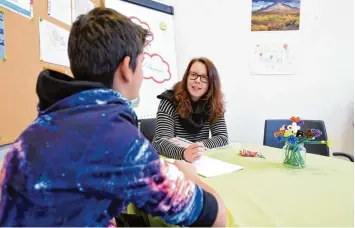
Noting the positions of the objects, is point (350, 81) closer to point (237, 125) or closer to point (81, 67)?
point (237, 125)

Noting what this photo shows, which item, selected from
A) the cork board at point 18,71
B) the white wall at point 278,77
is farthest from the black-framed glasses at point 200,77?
the white wall at point 278,77

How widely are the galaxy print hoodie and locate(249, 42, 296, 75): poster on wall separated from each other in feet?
8.11

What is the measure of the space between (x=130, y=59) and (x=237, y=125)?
2427 millimetres

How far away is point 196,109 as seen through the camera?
1861mm

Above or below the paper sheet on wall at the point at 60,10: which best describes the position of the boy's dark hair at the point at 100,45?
below

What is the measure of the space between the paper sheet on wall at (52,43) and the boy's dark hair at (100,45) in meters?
1.01

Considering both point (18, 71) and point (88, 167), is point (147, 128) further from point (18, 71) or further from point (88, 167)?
point (88, 167)

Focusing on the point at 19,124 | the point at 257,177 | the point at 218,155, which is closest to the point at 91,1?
the point at 19,124

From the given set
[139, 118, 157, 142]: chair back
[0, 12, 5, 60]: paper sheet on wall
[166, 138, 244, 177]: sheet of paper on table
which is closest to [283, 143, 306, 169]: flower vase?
[166, 138, 244, 177]: sheet of paper on table

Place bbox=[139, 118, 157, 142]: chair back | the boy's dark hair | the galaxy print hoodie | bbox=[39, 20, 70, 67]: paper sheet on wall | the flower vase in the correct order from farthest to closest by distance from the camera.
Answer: bbox=[139, 118, 157, 142]: chair back
bbox=[39, 20, 70, 67]: paper sheet on wall
the flower vase
the boy's dark hair
the galaxy print hoodie

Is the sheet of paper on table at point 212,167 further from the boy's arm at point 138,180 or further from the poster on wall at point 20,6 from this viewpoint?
the poster on wall at point 20,6

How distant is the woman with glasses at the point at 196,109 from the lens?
5.90 ft

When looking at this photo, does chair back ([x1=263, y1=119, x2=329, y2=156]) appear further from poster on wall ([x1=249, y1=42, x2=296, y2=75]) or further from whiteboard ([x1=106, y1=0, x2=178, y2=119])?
whiteboard ([x1=106, y1=0, x2=178, y2=119])

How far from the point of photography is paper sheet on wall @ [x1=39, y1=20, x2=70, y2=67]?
1679 millimetres
